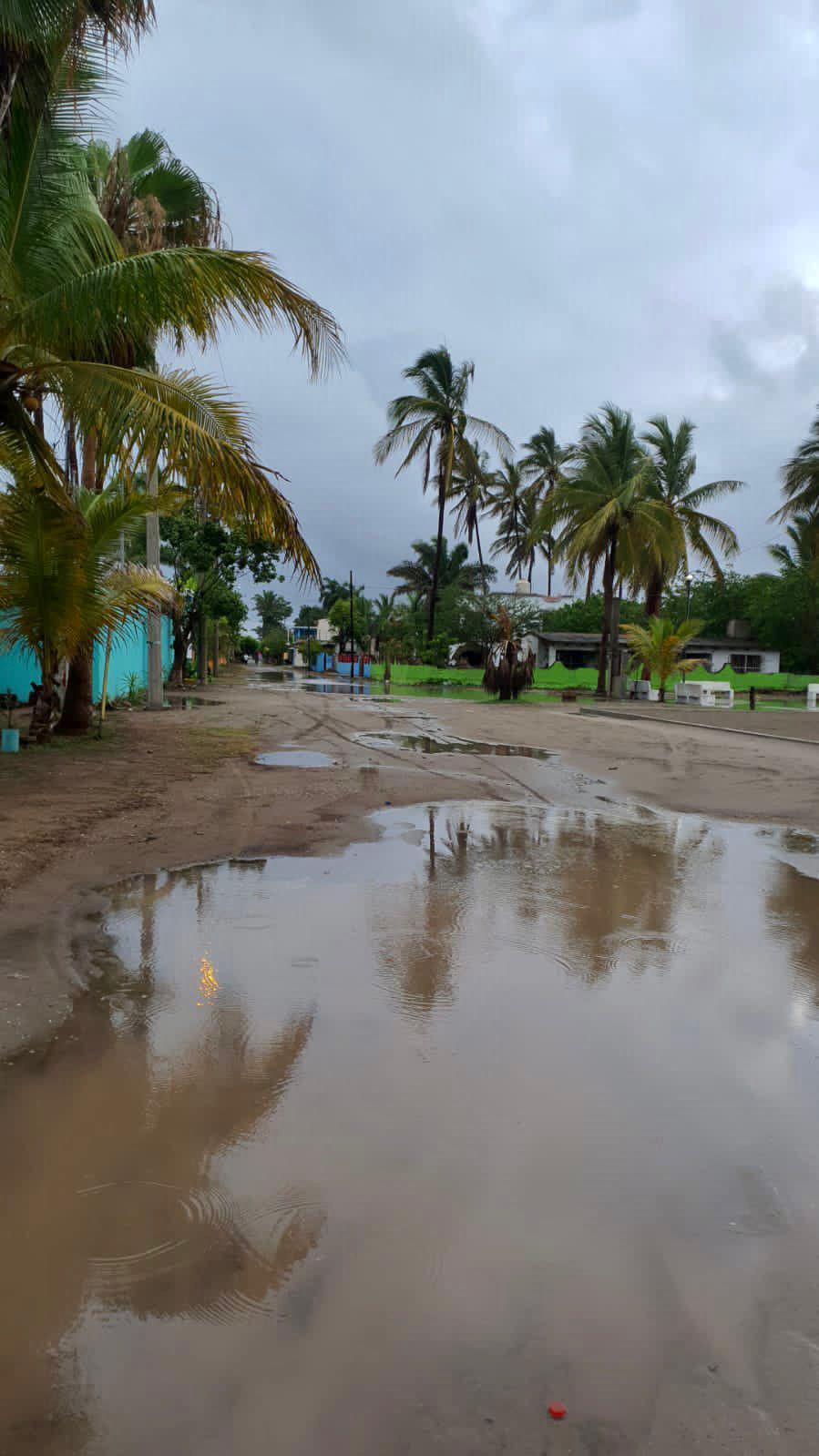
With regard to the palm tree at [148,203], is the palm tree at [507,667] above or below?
below

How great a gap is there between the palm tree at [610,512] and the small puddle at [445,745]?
15307mm

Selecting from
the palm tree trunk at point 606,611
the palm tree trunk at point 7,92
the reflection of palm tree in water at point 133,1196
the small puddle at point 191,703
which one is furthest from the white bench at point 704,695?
the reflection of palm tree in water at point 133,1196

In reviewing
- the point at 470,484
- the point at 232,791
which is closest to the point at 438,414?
the point at 470,484

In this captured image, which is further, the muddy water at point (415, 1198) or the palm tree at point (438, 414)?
the palm tree at point (438, 414)

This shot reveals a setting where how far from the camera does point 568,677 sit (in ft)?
132

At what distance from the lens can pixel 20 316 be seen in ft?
28.2

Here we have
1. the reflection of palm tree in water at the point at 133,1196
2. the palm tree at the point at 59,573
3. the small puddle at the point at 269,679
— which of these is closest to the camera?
the reflection of palm tree in water at the point at 133,1196

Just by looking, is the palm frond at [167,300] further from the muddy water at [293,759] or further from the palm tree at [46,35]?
the muddy water at [293,759]

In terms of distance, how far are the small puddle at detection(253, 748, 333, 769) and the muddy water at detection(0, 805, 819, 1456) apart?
6876mm

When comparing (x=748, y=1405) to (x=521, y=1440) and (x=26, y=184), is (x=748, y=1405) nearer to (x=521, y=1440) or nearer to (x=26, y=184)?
(x=521, y=1440)

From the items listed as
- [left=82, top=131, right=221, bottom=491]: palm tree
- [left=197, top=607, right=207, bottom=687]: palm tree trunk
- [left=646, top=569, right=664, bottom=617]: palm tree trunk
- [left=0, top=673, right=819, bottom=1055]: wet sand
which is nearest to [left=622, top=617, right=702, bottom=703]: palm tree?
[left=646, top=569, right=664, bottom=617]: palm tree trunk

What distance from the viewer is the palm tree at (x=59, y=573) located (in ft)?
35.4

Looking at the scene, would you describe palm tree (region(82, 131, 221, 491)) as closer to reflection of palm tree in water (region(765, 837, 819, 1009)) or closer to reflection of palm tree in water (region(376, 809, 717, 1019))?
reflection of palm tree in water (region(376, 809, 717, 1019))

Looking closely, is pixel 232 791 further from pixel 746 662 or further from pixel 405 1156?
pixel 746 662
